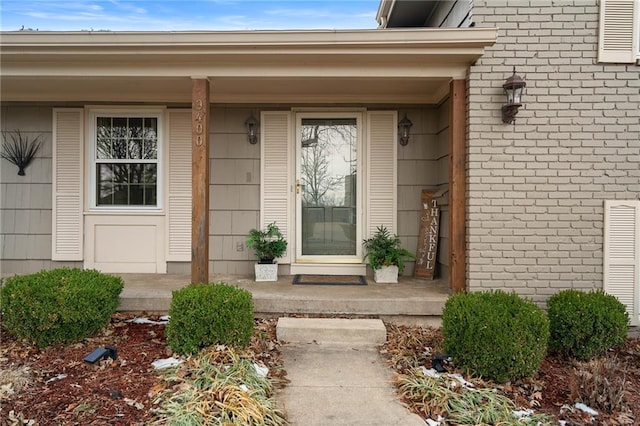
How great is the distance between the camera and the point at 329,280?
4500 millimetres

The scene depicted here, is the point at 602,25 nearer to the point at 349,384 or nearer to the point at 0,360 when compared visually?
the point at 349,384

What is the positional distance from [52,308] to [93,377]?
696mm

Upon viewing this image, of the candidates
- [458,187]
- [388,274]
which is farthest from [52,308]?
[458,187]

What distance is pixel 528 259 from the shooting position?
12.2 feet

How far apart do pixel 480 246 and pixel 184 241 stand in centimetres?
349

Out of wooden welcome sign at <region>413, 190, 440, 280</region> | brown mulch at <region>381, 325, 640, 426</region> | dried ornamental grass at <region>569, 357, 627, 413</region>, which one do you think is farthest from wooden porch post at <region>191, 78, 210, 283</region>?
dried ornamental grass at <region>569, 357, 627, 413</region>

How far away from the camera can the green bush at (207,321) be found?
2805mm

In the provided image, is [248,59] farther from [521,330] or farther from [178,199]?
[521,330]

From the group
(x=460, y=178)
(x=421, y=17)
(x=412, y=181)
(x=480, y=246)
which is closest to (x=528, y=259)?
(x=480, y=246)

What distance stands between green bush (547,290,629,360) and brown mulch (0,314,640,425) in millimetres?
147

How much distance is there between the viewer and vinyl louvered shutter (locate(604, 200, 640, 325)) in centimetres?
369

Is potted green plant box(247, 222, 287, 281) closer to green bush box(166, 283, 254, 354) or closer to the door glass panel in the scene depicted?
the door glass panel

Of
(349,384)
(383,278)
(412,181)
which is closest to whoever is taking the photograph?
(349,384)

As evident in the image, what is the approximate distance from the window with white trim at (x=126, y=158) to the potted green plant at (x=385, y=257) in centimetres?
283
